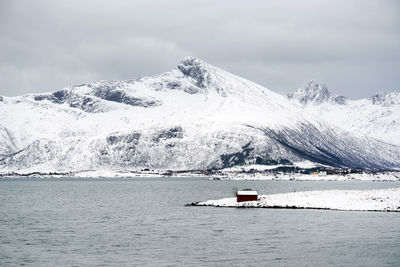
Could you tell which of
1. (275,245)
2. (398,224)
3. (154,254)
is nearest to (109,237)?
(154,254)

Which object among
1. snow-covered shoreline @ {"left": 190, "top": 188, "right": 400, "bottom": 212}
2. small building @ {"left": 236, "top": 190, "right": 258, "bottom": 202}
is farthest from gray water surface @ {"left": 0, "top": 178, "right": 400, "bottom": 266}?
small building @ {"left": 236, "top": 190, "right": 258, "bottom": 202}

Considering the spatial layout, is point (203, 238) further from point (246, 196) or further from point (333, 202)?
point (333, 202)

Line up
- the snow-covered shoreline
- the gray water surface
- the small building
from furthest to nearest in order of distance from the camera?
the small building, the snow-covered shoreline, the gray water surface

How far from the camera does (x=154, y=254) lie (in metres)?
73.4

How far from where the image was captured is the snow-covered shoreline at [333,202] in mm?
128375

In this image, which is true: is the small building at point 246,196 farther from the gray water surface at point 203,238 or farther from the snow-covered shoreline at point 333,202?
the gray water surface at point 203,238

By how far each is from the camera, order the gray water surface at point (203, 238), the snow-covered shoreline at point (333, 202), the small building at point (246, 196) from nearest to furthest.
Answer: the gray water surface at point (203, 238)
the snow-covered shoreline at point (333, 202)
the small building at point (246, 196)

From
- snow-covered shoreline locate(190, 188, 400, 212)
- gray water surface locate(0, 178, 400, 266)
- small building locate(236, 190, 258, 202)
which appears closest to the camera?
gray water surface locate(0, 178, 400, 266)

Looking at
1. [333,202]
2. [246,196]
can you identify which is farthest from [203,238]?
[333,202]

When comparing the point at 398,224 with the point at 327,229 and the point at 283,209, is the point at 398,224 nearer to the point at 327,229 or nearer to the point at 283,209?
the point at 327,229

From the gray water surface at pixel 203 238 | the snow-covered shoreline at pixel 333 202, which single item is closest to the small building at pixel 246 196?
the snow-covered shoreline at pixel 333 202

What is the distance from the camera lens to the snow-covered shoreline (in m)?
128

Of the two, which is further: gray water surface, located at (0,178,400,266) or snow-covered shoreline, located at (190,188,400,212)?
snow-covered shoreline, located at (190,188,400,212)

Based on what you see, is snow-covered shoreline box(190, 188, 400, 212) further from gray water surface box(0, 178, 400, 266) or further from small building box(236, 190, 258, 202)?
gray water surface box(0, 178, 400, 266)
